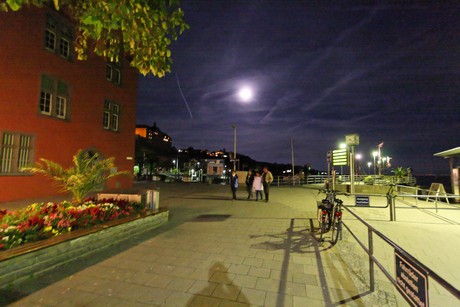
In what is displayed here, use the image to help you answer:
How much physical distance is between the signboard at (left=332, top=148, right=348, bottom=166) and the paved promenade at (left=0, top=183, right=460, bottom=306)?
10.5 metres

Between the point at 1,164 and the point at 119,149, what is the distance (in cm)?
813

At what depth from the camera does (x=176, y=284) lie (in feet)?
12.8

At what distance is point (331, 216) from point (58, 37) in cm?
1658

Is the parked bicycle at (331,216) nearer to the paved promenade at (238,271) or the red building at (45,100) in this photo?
the paved promenade at (238,271)

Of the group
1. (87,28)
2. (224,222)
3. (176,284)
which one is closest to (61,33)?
(87,28)

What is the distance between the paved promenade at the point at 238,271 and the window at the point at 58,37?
12.9 meters

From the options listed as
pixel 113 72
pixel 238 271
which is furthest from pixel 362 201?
pixel 113 72

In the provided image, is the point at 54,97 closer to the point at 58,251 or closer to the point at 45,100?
the point at 45,100

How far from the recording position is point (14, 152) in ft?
38.1

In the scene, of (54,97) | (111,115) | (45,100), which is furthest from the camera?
(111,115)

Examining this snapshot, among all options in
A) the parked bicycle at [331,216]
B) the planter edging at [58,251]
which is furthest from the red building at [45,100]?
the parked bicycle at [331,216]

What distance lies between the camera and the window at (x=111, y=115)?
59.2ft

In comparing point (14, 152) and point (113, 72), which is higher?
point (113, 72)

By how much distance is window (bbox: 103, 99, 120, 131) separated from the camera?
59.2 feet
